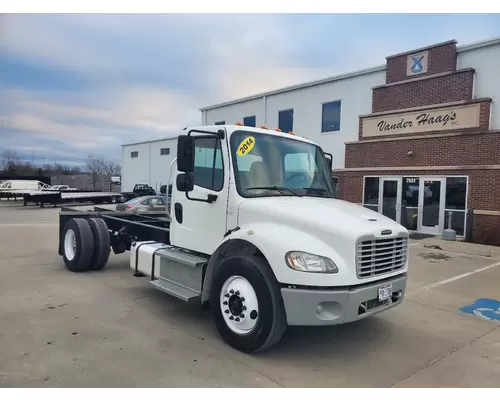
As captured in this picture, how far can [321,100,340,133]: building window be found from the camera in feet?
62.2

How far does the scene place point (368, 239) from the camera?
3.97 m

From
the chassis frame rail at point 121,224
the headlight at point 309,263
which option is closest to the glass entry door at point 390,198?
the chassis frame rail at point 121,224

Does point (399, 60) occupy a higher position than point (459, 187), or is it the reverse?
point (399, 60)

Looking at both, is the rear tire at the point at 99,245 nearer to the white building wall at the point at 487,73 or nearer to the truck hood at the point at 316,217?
the truck hood at the point at 316,217

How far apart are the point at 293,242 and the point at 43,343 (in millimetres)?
2919

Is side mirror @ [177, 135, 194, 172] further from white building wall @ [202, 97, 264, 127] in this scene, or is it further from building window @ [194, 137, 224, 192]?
white building wall @ [202, 97, 264, 127]

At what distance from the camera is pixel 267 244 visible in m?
3.99

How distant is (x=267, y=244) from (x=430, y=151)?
13332 millimetres

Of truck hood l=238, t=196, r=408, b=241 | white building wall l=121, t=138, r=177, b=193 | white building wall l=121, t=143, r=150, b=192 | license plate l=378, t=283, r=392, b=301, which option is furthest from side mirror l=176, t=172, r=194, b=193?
white building wall l=121, t=143, r=150, b=192

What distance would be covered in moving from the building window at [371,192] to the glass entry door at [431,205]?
199cm

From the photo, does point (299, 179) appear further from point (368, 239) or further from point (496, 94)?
point (496, 94)

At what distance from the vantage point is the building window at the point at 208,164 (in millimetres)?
4758

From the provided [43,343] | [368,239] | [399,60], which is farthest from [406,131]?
[43,343]

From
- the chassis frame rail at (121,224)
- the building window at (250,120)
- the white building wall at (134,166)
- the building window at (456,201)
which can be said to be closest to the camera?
the chassis frame rail at (121,224)
